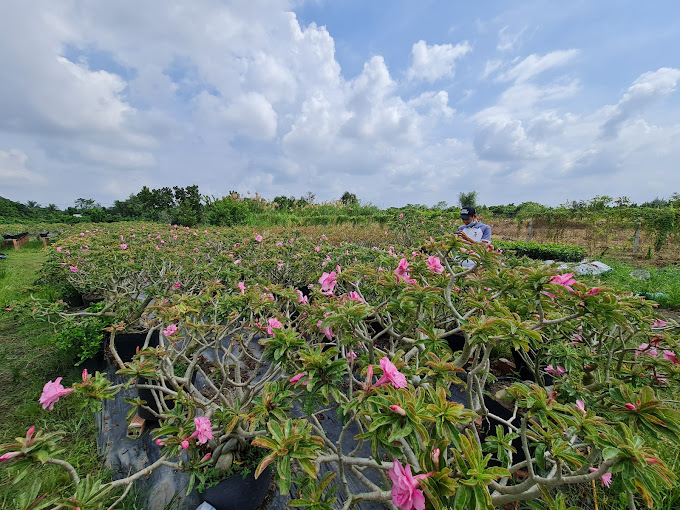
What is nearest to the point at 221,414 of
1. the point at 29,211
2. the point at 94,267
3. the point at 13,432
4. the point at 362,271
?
the point at 362,271

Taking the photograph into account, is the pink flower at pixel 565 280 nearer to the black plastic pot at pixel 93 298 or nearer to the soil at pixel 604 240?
the black plastic pot at pixel 93 298

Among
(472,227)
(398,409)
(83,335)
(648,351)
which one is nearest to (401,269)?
(398,409)

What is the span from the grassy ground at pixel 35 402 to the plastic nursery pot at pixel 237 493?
723 millimetres

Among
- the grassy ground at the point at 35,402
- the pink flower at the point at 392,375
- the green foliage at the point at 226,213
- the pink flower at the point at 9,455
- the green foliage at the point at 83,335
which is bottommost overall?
the grassy ground at the point at 35,402

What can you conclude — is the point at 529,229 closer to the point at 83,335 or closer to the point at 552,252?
the point at 552,252

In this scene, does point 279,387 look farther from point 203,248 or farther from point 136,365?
point 203,248

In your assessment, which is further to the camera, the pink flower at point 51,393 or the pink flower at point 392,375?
the pink flower at point 51,393

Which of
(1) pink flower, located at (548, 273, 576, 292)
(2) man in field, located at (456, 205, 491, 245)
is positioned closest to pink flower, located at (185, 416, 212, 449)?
(1) pink flower, located at (548, 273, 576, 292)

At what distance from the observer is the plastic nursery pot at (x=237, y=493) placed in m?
1.32

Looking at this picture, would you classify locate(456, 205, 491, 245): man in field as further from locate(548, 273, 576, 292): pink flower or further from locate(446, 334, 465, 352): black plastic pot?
locate(548, 273, 576, 292): pink flower

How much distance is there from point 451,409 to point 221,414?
1.06 m

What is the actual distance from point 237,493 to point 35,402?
6.77 feet

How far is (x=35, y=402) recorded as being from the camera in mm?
2178

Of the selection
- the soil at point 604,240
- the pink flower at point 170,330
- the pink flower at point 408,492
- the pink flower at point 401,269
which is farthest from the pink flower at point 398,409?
the soil at point 604,240
